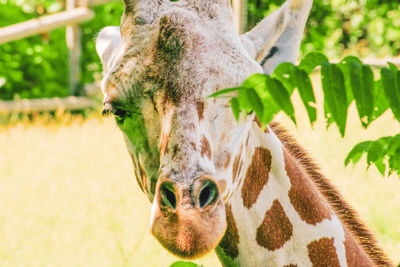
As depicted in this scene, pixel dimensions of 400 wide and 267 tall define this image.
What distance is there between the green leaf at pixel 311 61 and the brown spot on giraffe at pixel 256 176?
2.88 feet

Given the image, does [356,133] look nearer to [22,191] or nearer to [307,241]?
[22,191]

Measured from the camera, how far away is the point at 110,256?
4492 millimetres

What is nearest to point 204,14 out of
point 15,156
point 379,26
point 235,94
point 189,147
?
point 235,94

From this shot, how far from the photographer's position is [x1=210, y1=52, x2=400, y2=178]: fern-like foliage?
1.35 meters

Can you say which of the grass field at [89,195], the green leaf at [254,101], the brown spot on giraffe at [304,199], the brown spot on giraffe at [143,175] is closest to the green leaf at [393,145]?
the green leaf at [254,101]

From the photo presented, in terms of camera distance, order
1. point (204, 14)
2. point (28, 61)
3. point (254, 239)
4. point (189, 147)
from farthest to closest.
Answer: point (28, 61)
point (254, 239)
point (204, 14)
point (189, 147)

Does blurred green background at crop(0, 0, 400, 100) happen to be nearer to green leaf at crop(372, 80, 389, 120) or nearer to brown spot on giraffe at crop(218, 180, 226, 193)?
brown spot on giraffe at crop(218, 180, 226, 193)

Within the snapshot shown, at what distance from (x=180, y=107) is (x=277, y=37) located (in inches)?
24.7

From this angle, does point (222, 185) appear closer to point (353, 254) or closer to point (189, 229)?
point (189, 229)

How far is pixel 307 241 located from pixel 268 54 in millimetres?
782

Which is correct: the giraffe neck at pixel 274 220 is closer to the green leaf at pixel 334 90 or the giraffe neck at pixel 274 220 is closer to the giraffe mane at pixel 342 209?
the giraffe mane at pixel 342 209

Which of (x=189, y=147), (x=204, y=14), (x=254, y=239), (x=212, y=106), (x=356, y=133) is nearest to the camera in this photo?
(x=189, y=147)

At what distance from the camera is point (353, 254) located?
2334 mm

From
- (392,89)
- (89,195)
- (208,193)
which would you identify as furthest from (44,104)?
(392,89)
